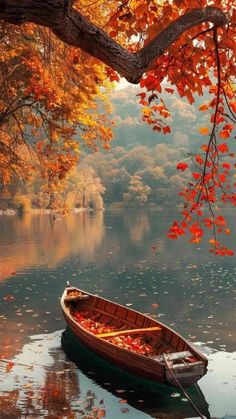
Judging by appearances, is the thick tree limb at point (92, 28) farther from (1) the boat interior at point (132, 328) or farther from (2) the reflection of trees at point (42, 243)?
(2) the reflection of trees at point (42, 243)

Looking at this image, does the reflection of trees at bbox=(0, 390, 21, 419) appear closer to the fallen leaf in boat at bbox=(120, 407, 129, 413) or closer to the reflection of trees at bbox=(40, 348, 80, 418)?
the reflection of trees at bbox=(40, 348, 80, 418)

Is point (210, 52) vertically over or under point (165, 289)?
over

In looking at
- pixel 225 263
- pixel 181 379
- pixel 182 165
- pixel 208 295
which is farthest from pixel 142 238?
pixel 182 165

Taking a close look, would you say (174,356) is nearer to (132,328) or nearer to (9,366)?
(132,328)

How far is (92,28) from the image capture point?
357cm

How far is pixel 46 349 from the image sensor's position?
14031 mm

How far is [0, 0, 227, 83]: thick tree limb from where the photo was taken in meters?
3.24


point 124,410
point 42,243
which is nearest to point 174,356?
point 124,410

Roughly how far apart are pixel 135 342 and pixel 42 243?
28310 millimetres

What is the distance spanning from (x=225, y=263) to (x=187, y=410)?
21.4 metres

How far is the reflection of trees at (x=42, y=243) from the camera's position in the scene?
31000mm

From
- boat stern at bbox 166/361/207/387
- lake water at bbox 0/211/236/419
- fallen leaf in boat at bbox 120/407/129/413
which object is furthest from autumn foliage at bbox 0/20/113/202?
fallen leaf in boat at bbox 120/407/129/413

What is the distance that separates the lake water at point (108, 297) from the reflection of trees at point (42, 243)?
0.08 meters

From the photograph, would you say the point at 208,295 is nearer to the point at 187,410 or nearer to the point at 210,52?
the point at 187,410
